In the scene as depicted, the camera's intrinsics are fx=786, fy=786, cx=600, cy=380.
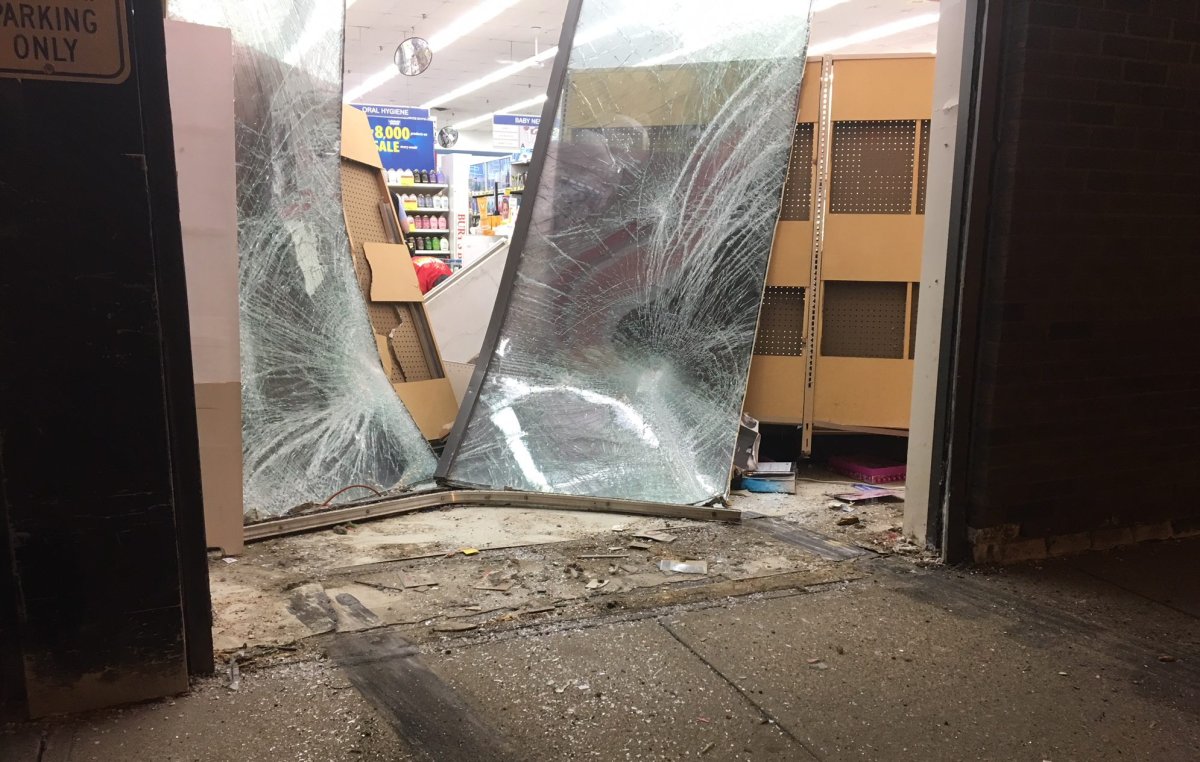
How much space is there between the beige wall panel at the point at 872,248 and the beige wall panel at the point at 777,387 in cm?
49

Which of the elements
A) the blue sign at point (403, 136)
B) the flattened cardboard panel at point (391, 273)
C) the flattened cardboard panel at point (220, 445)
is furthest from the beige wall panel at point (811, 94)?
the blue sign at point (403, 136)

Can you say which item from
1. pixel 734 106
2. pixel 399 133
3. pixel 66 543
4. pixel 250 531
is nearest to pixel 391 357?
pixel 250 531

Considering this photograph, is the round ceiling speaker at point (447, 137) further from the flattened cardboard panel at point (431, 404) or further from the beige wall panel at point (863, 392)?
the beige wall panel at point (863, 392)

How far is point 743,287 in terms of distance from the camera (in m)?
3.78

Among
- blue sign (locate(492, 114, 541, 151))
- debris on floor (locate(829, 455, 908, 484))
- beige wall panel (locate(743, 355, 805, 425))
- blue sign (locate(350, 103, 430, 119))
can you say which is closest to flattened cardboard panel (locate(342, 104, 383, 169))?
beige wall panel (locate(743, 355, 805, 425))

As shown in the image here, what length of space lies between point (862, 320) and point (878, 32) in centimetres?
807

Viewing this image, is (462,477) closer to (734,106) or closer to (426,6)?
(734,106)

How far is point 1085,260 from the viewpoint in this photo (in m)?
2.71

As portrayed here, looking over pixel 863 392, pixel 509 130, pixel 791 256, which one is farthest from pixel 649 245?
pixel 509 130

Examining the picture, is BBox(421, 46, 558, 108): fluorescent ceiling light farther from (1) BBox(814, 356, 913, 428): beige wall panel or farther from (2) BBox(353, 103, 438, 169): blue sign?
(1) BBox(814, 356, 913, 428): beige wall panel

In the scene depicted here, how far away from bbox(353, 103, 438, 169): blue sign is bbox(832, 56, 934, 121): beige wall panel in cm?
756

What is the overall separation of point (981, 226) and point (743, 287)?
131 centimetres

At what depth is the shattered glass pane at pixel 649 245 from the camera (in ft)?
12.0

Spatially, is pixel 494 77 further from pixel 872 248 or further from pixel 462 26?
pixel 872 248
